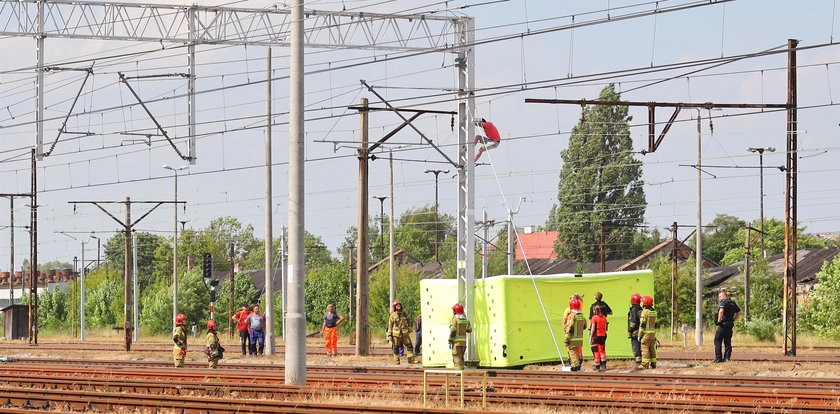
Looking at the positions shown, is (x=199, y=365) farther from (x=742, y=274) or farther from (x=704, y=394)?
(x=742, y=274)

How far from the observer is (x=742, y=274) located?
238ft

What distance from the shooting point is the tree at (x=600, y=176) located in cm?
8219

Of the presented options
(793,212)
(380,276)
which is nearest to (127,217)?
(380,276)

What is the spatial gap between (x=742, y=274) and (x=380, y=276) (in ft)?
70.5

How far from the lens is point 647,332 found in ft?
84.5

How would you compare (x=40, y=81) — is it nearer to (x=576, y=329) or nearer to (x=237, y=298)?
(x=576, y=329)

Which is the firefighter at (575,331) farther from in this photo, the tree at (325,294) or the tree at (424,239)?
the tree at (424,239)

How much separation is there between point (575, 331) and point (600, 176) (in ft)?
194

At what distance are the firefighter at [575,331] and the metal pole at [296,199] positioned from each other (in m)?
7.17

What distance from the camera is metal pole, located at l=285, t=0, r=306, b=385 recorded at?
1980 cm

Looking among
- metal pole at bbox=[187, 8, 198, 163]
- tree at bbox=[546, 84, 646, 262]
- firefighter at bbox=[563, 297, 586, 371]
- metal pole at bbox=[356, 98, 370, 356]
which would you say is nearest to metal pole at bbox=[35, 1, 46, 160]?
metal pole at bbox=[187, 8, 198, 163]

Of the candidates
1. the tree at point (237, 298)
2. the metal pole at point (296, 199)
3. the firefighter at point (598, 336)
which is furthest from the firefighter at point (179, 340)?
the tree at point (237, 298)

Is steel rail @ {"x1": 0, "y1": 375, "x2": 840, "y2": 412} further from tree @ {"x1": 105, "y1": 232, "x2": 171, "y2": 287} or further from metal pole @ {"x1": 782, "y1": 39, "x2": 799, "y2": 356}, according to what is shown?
tree @ {"x1": 105, "y1": 232, "x2": 171, "y2": 287}

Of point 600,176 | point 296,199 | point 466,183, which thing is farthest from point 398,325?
point 600,176
